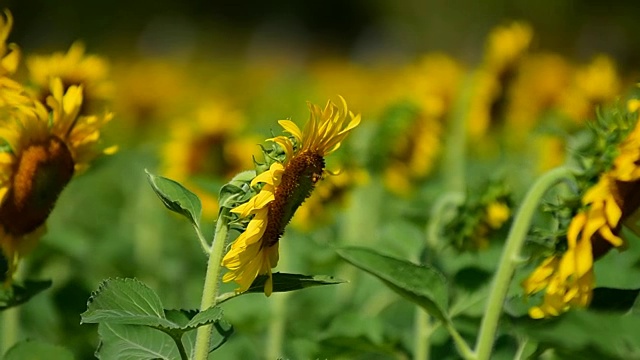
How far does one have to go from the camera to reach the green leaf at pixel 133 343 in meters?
1.02

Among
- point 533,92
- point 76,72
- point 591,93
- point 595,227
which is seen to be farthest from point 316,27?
point 595,227

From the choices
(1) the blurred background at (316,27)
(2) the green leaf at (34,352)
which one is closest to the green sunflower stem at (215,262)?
(2) the green leaf at (34,352)

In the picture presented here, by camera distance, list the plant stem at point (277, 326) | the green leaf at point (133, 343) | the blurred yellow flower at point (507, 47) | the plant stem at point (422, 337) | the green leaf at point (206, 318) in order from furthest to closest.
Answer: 1. the blurred yellow flower at point (507, 47)
2. the plant stem at point (277, 326)
3. the plant stem at point (422, 337)
4. the green leaf at point (133, 343)
5. the green leaf at point (206, 318)

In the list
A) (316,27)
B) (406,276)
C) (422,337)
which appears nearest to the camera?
(406,276)

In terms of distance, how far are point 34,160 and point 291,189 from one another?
0.33 metres

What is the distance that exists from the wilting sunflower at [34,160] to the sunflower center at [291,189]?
12.1 inches

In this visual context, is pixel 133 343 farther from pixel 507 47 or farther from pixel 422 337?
pixel 507 47

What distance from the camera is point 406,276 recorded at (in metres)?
1.14

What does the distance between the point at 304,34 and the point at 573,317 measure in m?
15.5

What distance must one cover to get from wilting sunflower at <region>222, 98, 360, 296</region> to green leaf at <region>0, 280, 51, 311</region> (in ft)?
1.06

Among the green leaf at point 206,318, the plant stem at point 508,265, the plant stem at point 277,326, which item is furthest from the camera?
the plant stem at point 277,326

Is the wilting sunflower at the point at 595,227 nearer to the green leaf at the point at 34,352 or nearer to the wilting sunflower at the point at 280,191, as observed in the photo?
the wilting sunflower at the point at 280,191

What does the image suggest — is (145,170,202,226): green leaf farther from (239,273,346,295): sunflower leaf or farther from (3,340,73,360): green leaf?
(3,340,73,360): green leaf

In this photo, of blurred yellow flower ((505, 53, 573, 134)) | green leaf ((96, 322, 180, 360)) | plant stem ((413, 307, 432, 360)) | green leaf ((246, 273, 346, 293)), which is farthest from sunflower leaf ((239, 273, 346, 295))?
blurred yellow flower ((505, 53, 573, 134))
